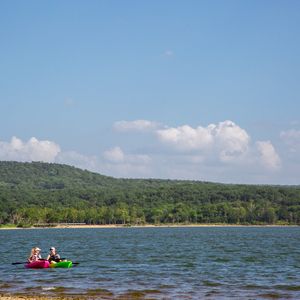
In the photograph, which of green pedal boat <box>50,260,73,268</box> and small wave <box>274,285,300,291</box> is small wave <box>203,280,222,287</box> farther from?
green pedal boat <box>50,260,73,268</box>

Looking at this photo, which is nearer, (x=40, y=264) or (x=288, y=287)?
(x=288, y=287)

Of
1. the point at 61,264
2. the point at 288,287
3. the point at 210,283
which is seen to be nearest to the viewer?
the point at 288,287

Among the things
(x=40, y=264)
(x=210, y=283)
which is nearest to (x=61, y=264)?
(x=40, y=264)

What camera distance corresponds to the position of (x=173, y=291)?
43031mm

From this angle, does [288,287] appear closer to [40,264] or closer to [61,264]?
[61,264]

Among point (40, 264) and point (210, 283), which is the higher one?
point (40, 264)

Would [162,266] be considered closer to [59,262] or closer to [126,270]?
[126,270]

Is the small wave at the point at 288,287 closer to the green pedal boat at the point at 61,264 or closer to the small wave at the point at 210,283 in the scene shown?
the small wave at the point at 210,283

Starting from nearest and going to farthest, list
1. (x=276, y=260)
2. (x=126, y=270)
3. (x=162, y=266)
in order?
(x=126, y=270), (x=162, y=266), (x=276, y=260)

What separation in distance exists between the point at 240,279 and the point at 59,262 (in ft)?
64.2

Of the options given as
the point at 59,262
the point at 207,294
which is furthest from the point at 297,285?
the point at 59,262

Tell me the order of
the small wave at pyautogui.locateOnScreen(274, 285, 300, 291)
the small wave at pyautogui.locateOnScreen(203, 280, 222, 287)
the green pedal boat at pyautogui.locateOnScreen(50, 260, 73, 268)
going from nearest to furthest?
1. the small wave at pyautogui.locateOnScreen(274, 285, 300, 291)
2. the small wave at pyautogui.locateOnScreen(203, 280, 222, 287)
3. the green pedal boat at pyautogui.locateOnScreen(50, 260, 73, 268)

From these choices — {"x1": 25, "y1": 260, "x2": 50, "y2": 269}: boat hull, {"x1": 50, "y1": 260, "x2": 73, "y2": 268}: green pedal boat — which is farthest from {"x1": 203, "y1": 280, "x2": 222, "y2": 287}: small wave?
{"x1": 25, "y1": 260, "x2": 50, "y2": 269}: boat hull

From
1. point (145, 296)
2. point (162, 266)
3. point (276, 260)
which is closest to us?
point (145, 296)
